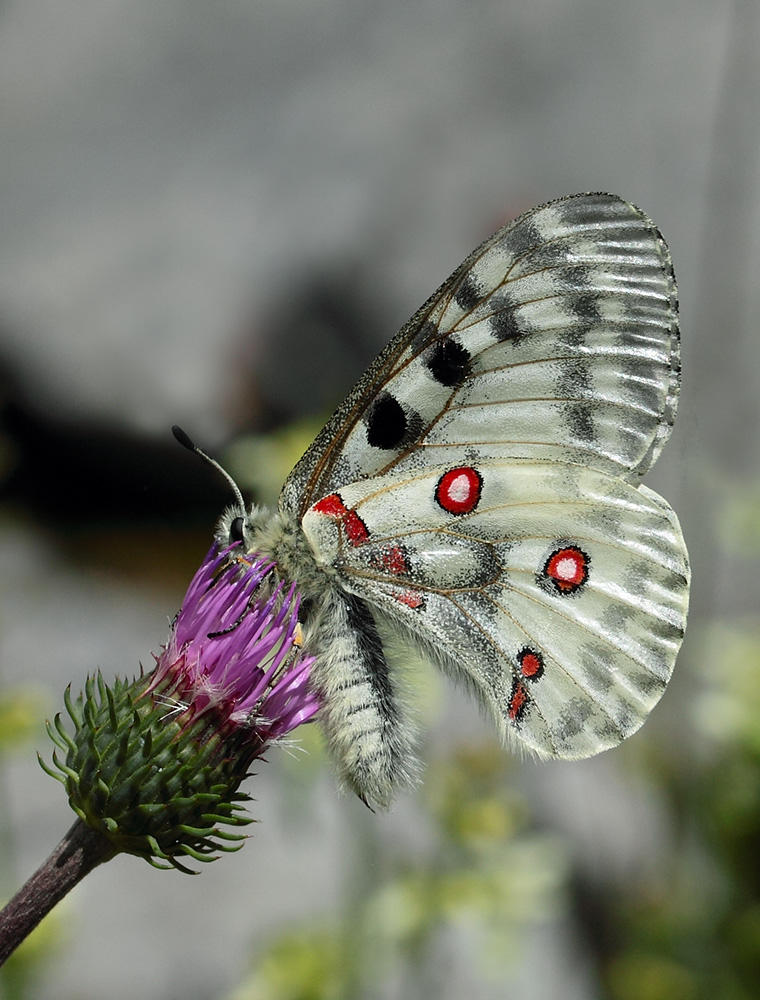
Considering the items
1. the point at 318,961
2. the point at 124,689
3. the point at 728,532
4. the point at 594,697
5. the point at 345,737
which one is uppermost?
the point at 728,532

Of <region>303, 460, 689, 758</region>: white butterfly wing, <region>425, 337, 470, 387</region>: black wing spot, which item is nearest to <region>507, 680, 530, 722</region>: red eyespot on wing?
<region>303, 460, 689, 758</region>: white butterfly wing

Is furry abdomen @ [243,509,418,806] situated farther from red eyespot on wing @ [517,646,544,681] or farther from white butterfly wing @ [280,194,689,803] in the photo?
red eyespot on wing @ [517,646,544,681]

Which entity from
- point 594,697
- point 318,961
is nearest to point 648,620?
point 594,697

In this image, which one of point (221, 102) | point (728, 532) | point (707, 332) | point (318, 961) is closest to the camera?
point (318, 961)

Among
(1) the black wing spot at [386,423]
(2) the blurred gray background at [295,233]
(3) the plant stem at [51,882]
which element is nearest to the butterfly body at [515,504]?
(1) the black wing spot at [386,423]

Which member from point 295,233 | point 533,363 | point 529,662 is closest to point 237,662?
point 529,662

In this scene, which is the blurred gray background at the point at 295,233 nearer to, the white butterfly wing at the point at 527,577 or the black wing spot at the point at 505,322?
the white butterfly wing at the point at 527,577

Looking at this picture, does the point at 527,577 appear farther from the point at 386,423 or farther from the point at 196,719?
the point at 196,719

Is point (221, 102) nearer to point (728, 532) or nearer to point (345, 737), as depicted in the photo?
point (728, 532)
